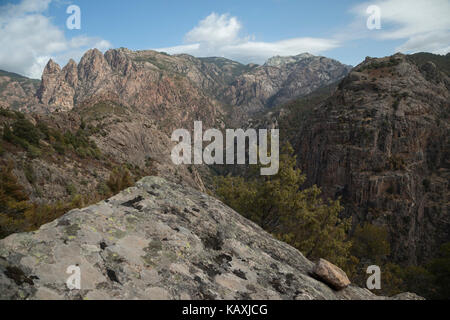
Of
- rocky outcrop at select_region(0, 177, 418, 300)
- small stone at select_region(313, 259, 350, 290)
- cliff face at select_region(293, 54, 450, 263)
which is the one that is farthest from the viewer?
cliff face at select_region(293, 54, 450, 263)

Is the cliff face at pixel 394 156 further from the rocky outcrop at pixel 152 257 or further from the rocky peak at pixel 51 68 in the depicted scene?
the rocky peak at pixel 51 68

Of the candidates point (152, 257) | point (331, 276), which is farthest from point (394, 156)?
point (152, 257)

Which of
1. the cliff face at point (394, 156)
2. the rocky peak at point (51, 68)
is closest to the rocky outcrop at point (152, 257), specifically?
the cliff face at point (394, 156)

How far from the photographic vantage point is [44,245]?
2.99m

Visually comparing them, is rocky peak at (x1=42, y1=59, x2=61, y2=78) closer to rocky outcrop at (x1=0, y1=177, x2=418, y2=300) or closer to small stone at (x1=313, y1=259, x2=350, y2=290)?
rocky outcrop at (x1=0, y1=177, x2=418, y2=300)

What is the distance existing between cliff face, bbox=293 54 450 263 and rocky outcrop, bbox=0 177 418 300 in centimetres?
5926

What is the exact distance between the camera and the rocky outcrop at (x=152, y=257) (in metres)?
2.70

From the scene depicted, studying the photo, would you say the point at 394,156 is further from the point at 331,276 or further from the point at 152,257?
the point at 152,257

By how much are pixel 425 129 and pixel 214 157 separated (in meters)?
120

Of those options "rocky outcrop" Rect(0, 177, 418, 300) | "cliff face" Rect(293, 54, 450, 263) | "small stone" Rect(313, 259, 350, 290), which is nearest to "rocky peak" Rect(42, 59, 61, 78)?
"cliff face" Rect(293, 54, 450, 263)

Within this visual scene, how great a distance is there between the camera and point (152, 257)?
3.55 m

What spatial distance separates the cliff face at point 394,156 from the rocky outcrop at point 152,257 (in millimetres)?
59265

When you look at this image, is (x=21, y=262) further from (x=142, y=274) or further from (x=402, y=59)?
(x=402, y=59)

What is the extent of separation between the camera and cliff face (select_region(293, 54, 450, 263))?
53.9 metres
